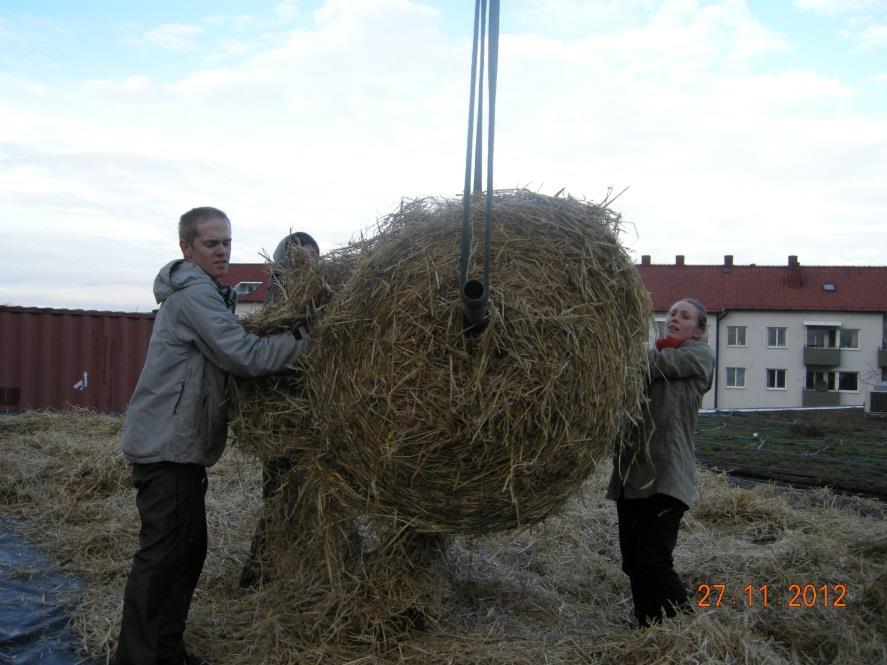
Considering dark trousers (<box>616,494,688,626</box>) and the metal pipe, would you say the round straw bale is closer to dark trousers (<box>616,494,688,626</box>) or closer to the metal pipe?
the metal pipe

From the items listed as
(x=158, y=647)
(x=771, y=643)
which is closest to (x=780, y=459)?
(x=771, y=643)

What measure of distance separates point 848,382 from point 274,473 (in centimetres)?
4923

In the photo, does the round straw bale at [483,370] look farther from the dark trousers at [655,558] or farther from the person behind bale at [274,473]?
the dark trousers at [655,558]

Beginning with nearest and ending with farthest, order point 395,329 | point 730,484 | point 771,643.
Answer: point 395,329 → point 771,643 → point 730,484

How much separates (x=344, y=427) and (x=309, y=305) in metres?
0.63

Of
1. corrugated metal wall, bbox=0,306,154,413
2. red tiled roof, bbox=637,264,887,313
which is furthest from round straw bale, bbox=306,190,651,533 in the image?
red tiled roof, bbox=637,264,887,313

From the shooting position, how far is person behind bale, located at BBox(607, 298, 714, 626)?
353 cm

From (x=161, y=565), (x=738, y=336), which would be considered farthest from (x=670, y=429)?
(x=738, y=336)

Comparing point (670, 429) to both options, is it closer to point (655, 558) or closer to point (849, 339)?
point (655, 558)

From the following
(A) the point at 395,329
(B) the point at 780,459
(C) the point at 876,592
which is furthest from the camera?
(B) the point at 780,459

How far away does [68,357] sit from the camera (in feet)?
39.8

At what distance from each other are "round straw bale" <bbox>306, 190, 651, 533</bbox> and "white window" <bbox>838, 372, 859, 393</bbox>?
4852 centimetres

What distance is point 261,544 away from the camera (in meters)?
3.93

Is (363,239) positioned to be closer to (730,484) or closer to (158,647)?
(158,647)
